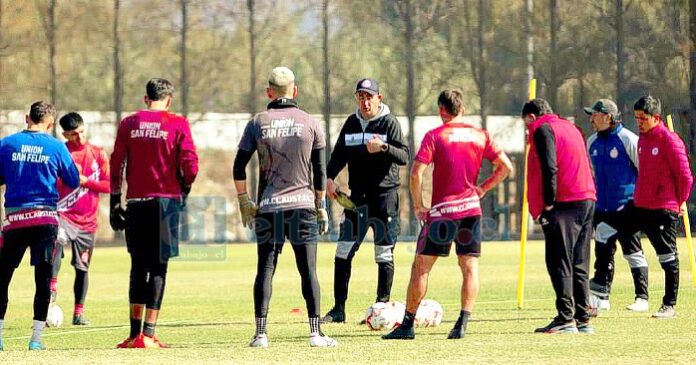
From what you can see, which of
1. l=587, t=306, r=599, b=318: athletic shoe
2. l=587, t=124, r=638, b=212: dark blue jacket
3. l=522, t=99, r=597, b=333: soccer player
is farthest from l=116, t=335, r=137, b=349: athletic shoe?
l=587, t=124, r=638, b=212: dark blue jacket

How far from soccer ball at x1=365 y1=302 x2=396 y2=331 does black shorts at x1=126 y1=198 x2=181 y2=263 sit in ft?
7.17

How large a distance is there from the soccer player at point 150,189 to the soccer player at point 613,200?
16.4 ft

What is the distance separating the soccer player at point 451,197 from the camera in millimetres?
11414

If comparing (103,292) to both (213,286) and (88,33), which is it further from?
(88,33)

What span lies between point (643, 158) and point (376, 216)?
2739 mm

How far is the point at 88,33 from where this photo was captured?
139ft

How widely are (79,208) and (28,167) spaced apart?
344cm

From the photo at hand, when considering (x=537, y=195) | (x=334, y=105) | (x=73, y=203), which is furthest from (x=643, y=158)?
(x=334, y=105)

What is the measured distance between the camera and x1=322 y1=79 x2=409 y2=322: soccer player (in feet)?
44.8

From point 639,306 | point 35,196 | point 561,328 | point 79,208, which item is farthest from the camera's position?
point 79,208

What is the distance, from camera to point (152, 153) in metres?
11.1

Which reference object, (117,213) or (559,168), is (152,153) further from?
(559,168)

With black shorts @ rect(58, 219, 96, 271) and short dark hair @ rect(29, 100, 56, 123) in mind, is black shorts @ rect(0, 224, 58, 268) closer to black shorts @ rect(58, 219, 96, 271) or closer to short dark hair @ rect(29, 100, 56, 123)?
short dark hair @ rect(29, 100, 56, 123)

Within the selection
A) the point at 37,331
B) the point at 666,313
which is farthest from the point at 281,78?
the point at 666,313
